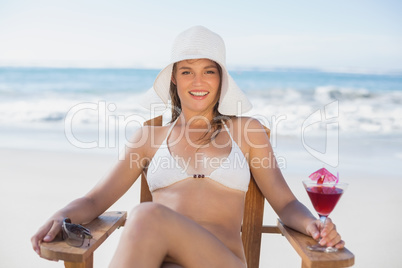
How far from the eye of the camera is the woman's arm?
1.84m

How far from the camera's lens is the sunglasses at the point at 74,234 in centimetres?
179

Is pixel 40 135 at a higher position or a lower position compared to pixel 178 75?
lower

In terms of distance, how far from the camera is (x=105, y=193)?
2.27 meters

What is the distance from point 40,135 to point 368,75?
522 inches

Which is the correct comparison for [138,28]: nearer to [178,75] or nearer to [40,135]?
[40,135]

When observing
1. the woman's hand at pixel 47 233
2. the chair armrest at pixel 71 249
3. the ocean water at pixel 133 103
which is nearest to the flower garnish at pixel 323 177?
the chair armrest at pixel 71 249

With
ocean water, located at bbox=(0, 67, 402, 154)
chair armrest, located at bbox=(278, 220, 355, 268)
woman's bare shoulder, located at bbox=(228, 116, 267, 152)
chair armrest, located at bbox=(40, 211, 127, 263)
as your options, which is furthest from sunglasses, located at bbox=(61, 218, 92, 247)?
ocean water, located at bbox=(0, 67, 402, 154)

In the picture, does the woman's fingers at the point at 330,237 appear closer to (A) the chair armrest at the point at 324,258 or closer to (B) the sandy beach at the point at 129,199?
(A) the chair armrest at the point at 324,258

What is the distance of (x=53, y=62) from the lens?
701 inches

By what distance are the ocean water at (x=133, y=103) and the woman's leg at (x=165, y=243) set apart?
17.1 feet

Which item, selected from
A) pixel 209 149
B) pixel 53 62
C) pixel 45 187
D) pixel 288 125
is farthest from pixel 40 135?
pixel 53 62

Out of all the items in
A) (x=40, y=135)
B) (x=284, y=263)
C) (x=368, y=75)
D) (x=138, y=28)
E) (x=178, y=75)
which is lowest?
(x=284, y=263)

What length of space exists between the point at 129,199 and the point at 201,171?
2514 millimetres

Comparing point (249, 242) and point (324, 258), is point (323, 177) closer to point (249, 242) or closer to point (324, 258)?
point (324, 258)
